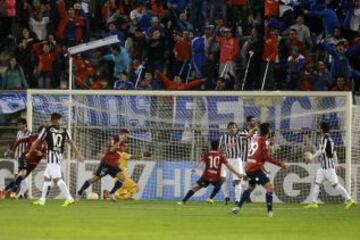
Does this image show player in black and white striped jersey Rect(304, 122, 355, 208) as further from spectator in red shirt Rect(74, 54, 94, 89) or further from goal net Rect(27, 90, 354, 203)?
spectator in red shirt Rect(74, 54, 94, 89)

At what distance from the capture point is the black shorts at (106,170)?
28.3 m

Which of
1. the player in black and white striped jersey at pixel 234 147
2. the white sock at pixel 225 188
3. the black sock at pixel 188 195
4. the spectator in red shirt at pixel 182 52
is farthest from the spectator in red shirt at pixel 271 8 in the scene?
the black sock at pixel 188 195

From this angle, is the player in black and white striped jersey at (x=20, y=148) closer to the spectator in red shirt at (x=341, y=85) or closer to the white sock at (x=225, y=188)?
the white sock at (x=225, y=188)

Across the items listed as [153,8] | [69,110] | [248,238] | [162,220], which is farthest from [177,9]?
[248,238]

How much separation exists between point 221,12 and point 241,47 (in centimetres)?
179

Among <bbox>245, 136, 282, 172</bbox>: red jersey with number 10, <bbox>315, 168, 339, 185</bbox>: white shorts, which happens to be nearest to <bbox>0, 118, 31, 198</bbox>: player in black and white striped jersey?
<bbox>315, 168, 339, 185</bbox>: white shorts

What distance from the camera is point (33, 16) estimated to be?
34.5 meters

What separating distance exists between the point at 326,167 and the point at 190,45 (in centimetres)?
727

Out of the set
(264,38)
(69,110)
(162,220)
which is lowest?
(162,220)

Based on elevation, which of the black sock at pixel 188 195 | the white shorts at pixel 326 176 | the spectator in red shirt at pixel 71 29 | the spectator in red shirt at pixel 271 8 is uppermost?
the spectator in red shirt at pixel 271 8

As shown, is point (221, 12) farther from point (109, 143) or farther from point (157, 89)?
point (109, 143)

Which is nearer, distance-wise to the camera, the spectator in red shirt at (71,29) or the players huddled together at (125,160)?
the players huddled together at (125,160)

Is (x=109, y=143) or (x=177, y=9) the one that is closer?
(x=109, y=143)

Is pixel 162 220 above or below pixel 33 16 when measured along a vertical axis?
below
